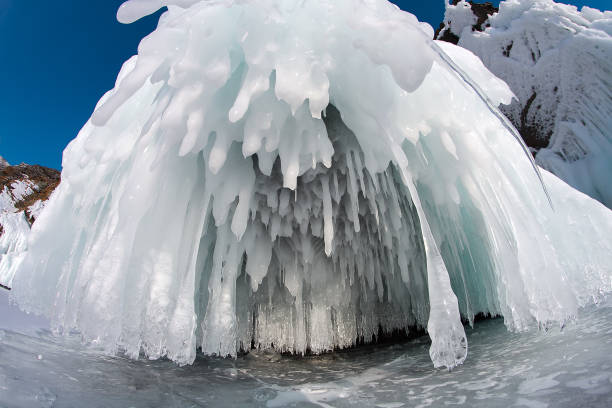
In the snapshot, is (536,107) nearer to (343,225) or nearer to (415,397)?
(343,225)

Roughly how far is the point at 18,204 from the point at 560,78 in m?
24.7

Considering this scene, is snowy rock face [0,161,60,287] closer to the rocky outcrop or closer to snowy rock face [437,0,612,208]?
the rocky outcrop

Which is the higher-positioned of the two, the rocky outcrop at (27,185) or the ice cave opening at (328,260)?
the rocky outcrop at (27,185)

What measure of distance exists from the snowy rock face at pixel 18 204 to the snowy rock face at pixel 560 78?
17230 mm

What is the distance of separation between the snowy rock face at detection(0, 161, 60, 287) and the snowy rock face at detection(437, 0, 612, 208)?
56.5ft

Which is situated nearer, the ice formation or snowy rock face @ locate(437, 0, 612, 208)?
the ice formation

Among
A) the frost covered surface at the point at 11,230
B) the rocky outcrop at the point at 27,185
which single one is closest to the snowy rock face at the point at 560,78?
the frost covered surface at the point at 11,230

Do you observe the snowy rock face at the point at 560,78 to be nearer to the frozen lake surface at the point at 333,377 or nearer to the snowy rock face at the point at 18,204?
the frozen lake surface at the point at 333,377

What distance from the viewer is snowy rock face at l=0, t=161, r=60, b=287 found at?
14.4m

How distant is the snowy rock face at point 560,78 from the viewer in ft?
30.8

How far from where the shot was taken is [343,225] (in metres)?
2.93

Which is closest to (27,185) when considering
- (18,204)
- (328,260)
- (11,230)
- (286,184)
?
(18,204)

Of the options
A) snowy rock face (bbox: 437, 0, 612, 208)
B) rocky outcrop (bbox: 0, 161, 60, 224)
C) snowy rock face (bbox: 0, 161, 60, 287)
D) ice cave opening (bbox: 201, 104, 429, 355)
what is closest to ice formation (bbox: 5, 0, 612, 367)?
ice cave opening (bbox: 201, 104, 429, 355)

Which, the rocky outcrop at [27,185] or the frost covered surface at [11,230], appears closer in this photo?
the frost covered surface at [11,230]
